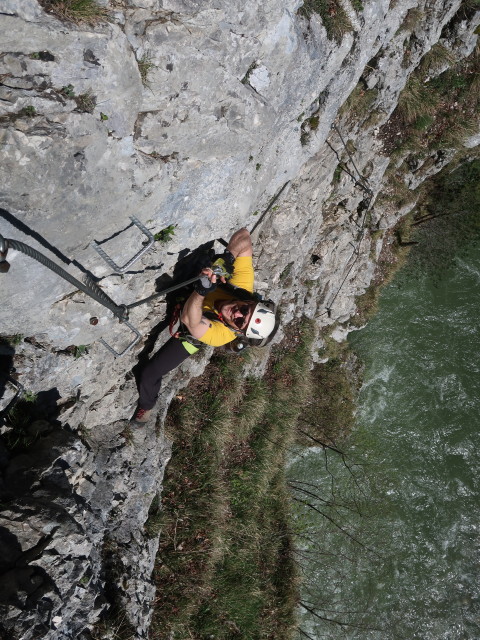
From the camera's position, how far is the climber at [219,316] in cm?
596

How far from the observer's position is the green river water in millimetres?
10664

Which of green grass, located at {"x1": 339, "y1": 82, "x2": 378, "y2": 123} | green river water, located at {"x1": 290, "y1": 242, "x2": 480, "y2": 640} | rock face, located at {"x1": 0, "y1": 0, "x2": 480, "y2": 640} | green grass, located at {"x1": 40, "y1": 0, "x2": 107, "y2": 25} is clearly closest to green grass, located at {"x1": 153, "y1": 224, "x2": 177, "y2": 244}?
rock face, located at {"x1": 0, "y1": 0, "x2": 480, "y2": 640}

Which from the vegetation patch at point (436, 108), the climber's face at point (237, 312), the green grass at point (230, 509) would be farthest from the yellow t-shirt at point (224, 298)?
the vegetation patch at point (436, 108)

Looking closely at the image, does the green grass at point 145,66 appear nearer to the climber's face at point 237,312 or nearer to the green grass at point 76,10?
the green grass at point 76,10

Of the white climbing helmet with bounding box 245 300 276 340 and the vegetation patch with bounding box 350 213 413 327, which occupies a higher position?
the vegetation patch with bounding box 350 213 413 327

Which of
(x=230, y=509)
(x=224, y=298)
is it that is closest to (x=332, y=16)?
(x=224, y=298)

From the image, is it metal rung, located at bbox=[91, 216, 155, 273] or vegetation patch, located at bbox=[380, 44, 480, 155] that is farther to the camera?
vegetation patch, located at bbox=[380, 44, 480, 155]

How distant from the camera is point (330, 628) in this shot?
10.4 m

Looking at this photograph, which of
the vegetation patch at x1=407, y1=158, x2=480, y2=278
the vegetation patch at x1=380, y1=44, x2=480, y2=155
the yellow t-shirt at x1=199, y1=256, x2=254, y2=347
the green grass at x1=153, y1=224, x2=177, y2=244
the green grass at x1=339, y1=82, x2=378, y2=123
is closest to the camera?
the green grass at x1=153, y1=224, x2=177, y2=244

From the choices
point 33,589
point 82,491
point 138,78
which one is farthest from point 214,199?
point 33,589

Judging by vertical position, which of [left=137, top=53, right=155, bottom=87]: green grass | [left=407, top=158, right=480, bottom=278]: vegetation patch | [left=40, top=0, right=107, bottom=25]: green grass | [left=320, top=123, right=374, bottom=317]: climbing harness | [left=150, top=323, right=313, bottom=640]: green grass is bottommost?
[left=150, top=323, right=313, bottom=640]: green grass

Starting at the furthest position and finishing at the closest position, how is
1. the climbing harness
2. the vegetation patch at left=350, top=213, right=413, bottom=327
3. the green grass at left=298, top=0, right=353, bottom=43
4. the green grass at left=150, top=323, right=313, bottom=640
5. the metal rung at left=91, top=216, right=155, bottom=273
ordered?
the vegetation patch at left=350, top=213, right=413, bottom=327 < the climbing harness < the green grass at left=150, top=323, right=313, bottom=640 < the green grass at left=298, top=0, right=353, bottom=43 < the metal rung at left=91, top=216, right=155, bottom=273

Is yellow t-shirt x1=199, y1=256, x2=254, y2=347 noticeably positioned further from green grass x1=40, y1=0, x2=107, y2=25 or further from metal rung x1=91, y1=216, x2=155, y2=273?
green grass x1=40, y1=0, x2=107, y2=25

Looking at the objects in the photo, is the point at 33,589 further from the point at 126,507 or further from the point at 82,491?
the point at 126,507
